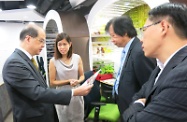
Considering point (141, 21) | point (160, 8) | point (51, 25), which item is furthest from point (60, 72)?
point (51, 25)

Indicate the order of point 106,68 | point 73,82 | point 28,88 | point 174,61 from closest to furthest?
1. point 174,61
2. point 28,88
3. point 73,82
4. point 106,68

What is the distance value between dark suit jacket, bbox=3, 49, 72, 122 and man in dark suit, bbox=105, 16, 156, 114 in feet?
1.76

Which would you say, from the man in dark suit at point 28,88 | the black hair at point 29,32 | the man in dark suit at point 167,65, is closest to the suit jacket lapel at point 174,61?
the man in dark suit at point 167,65

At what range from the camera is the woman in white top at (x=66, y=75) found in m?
2.71

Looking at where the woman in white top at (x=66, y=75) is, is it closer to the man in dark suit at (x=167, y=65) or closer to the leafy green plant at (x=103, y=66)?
the man in dark suit at (x=167, y=65)

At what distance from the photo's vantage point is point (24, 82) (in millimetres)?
1749

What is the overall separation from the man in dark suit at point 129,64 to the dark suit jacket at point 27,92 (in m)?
0.54

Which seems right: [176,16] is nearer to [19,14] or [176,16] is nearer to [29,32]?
[29,32]

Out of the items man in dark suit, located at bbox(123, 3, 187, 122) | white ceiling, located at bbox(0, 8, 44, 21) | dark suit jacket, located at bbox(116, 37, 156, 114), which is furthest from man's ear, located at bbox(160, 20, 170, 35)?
white ceiling, located at bbox(0, 8, 44, 21)

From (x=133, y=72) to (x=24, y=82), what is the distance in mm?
980

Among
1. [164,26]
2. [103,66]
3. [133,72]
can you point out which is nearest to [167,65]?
[164,26]

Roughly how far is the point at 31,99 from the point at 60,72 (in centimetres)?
93

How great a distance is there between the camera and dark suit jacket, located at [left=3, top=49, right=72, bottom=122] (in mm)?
1748

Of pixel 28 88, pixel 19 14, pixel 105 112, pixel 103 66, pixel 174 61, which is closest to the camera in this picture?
pixel 174 61
